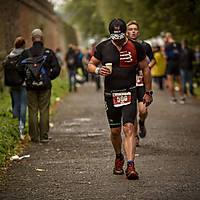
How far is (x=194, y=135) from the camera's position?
11.1 m

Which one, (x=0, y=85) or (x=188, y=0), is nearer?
(x=0, y=85)

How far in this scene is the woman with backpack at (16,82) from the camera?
10547 mm

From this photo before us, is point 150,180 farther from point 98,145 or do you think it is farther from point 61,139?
point 61,139

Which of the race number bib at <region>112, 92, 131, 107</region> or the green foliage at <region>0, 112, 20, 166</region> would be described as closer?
the race number bib at <region>112, 92, 131, 107</region>

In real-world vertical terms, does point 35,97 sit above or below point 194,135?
above

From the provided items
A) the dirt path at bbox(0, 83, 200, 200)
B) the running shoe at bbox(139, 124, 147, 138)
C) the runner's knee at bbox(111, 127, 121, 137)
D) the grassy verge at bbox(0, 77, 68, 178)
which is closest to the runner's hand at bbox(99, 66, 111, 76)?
the runner's knee at bbox(111, 127, 121, 137)

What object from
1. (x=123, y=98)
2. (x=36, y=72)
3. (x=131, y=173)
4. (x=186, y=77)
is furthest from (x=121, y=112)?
(x=186, y=77)

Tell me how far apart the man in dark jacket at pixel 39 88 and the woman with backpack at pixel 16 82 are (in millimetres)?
207

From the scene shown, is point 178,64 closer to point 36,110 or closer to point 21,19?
point 21,19

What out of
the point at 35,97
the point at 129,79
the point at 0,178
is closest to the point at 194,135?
the point at 35,97

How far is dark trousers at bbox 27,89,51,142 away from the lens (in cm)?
1047

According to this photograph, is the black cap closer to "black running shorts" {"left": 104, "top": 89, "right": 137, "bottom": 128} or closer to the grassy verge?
"black running shorts" {"left": 104, "top": 89, "right": 137, "bottom": 128}

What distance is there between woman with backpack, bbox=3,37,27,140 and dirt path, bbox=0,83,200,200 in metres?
0.84

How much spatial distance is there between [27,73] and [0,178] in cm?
336
